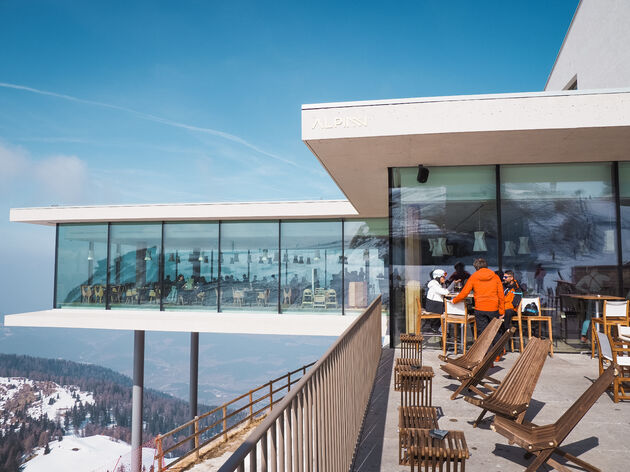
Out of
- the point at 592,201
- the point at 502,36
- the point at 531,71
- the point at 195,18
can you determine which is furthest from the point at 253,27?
the point at 592,201

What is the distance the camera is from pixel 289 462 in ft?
5.74

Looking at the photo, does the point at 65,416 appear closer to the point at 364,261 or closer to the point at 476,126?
the point at 364,261

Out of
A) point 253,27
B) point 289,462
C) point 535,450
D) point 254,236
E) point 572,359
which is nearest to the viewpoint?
point 289,462

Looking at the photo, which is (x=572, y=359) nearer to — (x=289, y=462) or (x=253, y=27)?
(x=289, y=462)

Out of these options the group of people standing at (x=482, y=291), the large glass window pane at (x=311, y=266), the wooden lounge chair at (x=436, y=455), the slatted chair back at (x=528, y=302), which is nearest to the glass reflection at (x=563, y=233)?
the slatted chair back at (x=528, y=302)

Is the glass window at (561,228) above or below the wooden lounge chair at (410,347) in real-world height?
above

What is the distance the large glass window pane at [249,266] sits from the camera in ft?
47.6

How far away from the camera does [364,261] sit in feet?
46.6

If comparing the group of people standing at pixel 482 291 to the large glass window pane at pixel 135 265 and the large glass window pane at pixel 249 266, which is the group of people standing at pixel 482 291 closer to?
the large glass window pane at pixel 249 266

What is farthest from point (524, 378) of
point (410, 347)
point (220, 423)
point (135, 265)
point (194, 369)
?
point (194, 369)

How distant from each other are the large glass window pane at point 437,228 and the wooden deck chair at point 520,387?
13.5 feet

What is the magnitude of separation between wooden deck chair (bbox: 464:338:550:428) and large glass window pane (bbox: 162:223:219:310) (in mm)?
11726

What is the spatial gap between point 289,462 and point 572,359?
292 inches

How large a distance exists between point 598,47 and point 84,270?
1739 cm
